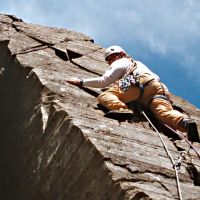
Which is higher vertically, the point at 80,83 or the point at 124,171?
the point at 80,83

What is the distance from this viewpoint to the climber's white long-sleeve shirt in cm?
770

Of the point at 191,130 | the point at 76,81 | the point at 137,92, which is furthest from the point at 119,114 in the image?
the point at 76,81

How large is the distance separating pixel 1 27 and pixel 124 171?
6.63 metres

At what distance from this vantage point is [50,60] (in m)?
9.43

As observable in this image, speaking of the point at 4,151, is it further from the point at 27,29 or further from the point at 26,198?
the point at 27,29

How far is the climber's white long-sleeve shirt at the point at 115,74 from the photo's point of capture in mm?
7703

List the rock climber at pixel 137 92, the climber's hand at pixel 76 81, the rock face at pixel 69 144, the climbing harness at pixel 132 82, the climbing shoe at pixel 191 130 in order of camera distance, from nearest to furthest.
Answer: the rock face at pixel 69 144 < the climbing shoe at pixel 191 130 < the rock climber at pixel 137 92 < the climbing harness at pixel 132 82 < the climber's hand at pixel 76 81

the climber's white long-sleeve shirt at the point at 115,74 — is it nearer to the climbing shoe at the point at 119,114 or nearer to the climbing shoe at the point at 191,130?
the climbing shoe at the point at 119,114

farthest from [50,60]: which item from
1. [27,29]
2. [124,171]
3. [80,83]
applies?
[124,171]

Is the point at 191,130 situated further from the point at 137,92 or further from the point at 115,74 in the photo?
the point at 115,74

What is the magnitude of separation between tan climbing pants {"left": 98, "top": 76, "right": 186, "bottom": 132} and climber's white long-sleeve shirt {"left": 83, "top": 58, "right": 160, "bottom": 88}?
20cm

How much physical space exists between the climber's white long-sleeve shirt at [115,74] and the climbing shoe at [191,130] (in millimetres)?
1062

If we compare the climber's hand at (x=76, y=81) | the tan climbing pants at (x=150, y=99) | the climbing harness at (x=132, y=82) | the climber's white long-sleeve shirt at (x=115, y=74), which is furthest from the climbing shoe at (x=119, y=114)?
the climber's hand at (x=76, y=81)

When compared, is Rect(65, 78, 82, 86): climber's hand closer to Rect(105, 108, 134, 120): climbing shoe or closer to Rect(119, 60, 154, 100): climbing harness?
Rect(119, 60, 154, 100): climbing harness
